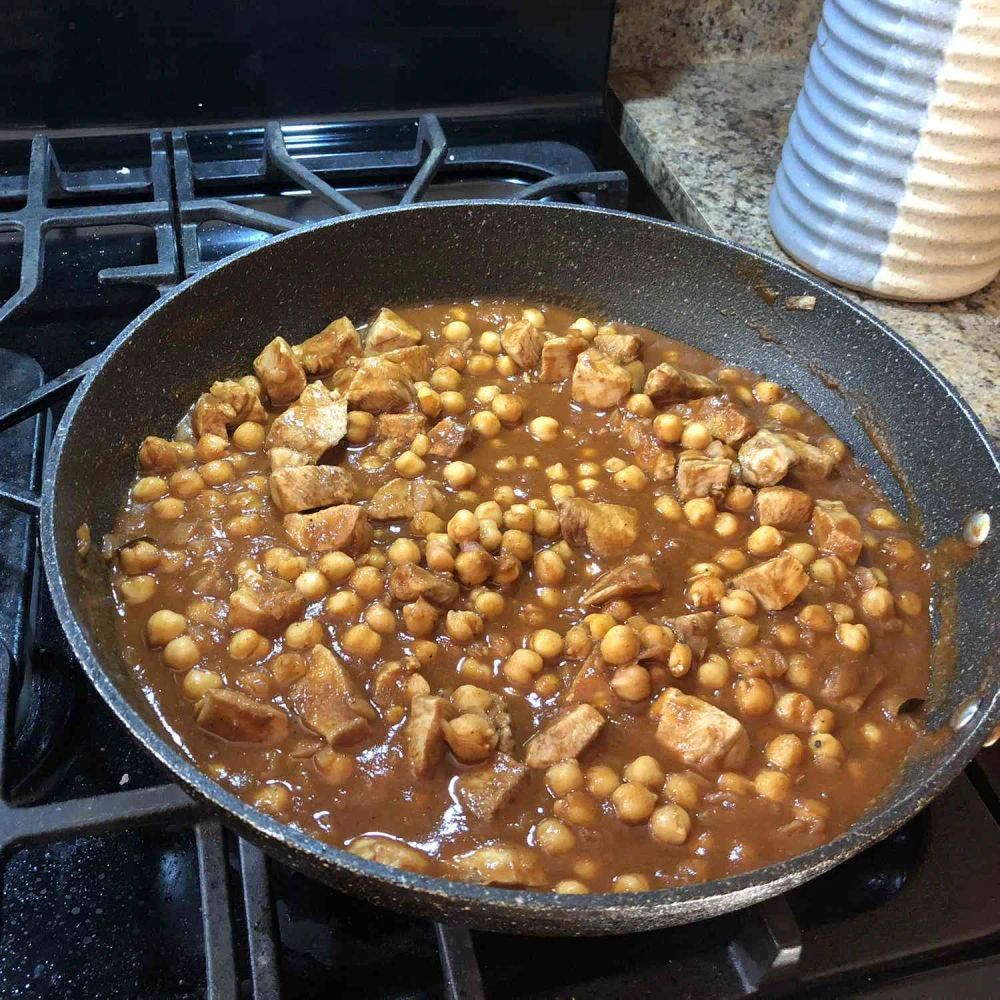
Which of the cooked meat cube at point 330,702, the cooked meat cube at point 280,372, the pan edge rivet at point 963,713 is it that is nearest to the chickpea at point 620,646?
the cooked meat cube at point 330,702

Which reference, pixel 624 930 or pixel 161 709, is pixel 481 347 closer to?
pixel 161 709

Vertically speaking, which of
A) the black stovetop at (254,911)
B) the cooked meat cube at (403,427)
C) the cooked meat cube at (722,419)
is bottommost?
the black stovetop at (254,911)

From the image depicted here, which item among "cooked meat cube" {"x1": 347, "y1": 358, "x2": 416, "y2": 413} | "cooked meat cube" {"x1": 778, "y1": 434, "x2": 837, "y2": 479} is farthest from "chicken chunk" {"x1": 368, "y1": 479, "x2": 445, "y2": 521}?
"cooked meat cube" {"x1": 778, "y1": 434, "x2": 837, "y2": 479}

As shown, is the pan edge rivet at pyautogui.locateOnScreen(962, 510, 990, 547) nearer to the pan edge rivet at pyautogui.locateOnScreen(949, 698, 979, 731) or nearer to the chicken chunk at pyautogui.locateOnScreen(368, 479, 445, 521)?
the pan edge rivet at pyautogui.locateOnScreen(949, 698, 979, 731)

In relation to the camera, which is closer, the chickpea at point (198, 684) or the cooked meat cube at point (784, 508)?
the chickpea at point (198, 684)

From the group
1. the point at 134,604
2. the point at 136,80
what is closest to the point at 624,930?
the point at 134,604

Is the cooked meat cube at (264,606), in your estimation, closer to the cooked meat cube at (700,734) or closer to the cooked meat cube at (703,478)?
the cooked meat cube at (700,734)
